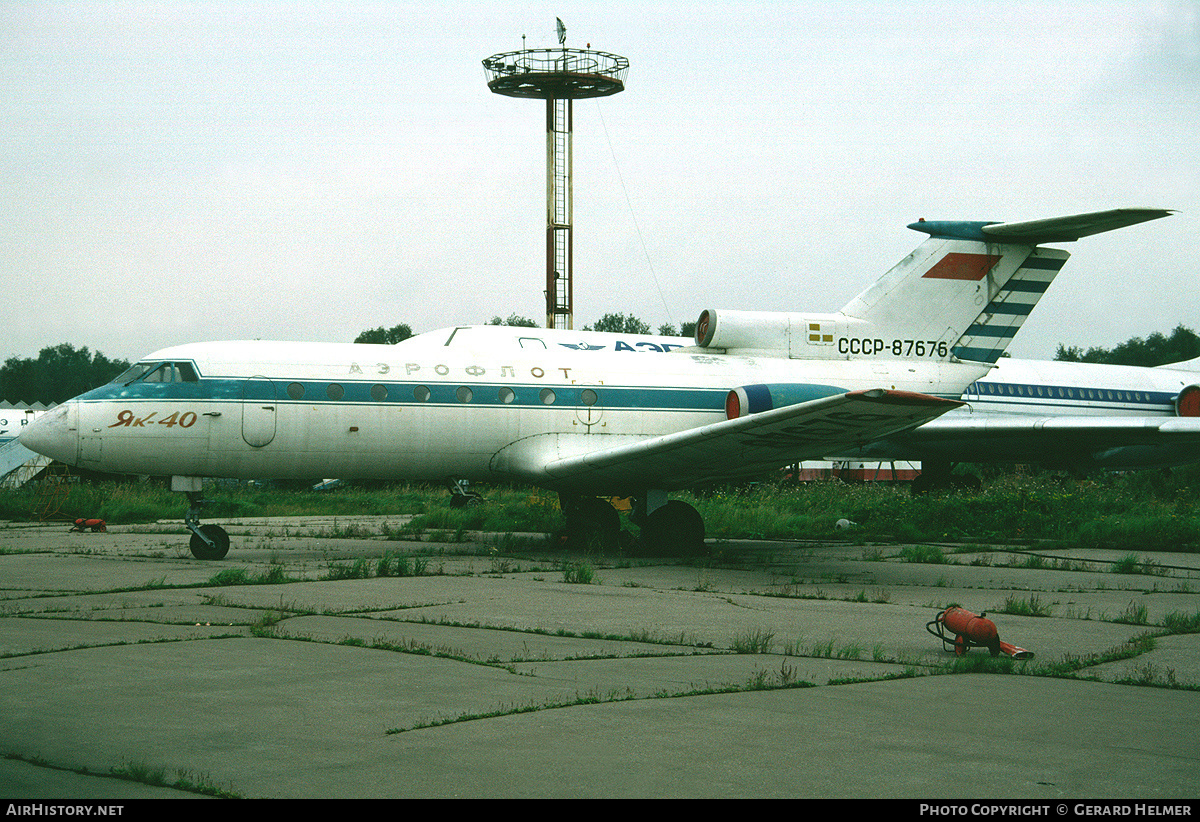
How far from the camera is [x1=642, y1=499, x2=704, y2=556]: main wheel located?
15.1m

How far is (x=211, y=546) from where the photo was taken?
14.4 m

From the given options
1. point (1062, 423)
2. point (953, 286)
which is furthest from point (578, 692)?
point (1062, 423)

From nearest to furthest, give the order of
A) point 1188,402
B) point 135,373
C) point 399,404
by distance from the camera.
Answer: point 135,373 < point 399,404 < point 1188,402

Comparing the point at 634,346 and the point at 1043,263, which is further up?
the point at 1043,263

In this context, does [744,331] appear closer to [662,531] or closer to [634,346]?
[634,346]

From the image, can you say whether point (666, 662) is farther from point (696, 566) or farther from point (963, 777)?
point (696, 566)

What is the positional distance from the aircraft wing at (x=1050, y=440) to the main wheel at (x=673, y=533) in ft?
23.1

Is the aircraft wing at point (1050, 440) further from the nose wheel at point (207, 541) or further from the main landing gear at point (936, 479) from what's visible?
the nose wheel at point (207, 541)

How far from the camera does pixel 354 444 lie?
15.3m

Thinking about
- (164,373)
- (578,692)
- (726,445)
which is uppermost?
(164,373)

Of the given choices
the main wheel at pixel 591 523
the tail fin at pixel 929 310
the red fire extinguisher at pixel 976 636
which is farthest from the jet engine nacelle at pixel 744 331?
the red fire extinguisher at pixel 976 636

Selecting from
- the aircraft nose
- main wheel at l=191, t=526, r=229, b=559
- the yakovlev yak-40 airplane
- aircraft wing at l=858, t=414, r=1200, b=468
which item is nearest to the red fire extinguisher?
the yakovlev yak-40 airplane

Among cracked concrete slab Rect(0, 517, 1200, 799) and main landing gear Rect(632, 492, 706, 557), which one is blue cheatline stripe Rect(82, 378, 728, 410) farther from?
cracked concrete slab Rect(0, 517, 1200, 799)

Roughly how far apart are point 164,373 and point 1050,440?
2013cm
